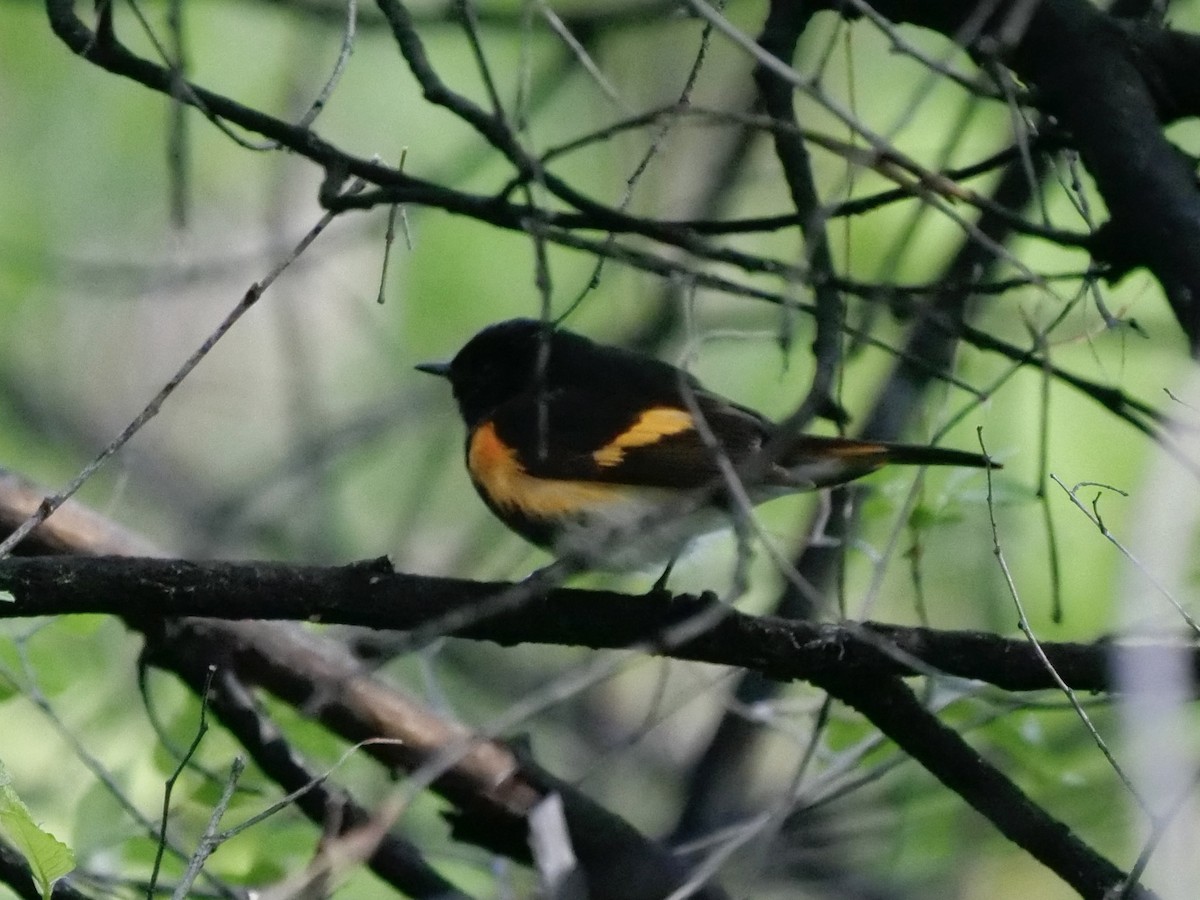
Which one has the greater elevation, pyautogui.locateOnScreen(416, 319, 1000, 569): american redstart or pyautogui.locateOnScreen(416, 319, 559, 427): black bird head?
pyautogui.locateOnScreen(416, 319, 559, 427): black bird head

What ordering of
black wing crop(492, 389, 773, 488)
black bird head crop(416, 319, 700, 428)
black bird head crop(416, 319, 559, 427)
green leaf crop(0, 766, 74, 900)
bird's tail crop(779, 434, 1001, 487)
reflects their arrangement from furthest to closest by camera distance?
black bird head crop(416, 319, 559, 427)
black bird head crop(416, 319, 700, 428)
black wing crop(492, 389, 773, 488)
bird's tail crop(779, 434, 1001, 487)
green leaf crop(0, 766, 74, 900)

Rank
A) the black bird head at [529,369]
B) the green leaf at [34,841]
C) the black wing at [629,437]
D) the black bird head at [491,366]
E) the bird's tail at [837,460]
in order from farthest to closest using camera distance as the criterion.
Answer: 1. the black bird head at [491,366]
2. the black bird head at [529,369]
3. the black wing at [629,437]
4. the bird's tail at [837,460]
5. the green leaf at [34,841]

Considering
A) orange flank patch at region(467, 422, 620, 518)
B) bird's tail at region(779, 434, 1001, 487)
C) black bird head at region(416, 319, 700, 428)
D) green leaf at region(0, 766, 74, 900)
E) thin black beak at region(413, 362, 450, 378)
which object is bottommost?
green leaf at region(0, 766, 74, 900)

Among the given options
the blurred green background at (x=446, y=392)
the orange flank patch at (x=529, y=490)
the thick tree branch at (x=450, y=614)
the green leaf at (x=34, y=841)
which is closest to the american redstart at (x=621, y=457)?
the orange flank patch at (x=529, y=490)

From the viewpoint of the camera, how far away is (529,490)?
3.15m

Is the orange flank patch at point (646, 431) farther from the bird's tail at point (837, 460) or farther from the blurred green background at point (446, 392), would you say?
the bird's tail at point (837, 460)

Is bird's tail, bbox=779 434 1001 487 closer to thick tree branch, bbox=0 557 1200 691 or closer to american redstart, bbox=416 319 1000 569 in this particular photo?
american redstart, bbox=416 319 1000 569

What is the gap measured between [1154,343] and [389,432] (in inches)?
94.4

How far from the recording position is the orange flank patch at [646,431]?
10.3ft

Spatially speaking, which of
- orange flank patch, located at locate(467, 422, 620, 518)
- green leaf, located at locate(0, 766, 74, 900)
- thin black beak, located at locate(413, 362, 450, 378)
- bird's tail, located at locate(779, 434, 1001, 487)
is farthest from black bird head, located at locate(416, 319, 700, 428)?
green leaf, located at locate(0, 766, 74, 900)

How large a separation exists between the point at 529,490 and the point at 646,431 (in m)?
0.27

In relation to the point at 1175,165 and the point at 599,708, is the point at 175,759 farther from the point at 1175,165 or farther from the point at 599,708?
the point at 599,708

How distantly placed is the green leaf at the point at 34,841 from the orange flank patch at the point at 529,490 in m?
1.52

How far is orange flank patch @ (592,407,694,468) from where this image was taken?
315 centimetres
